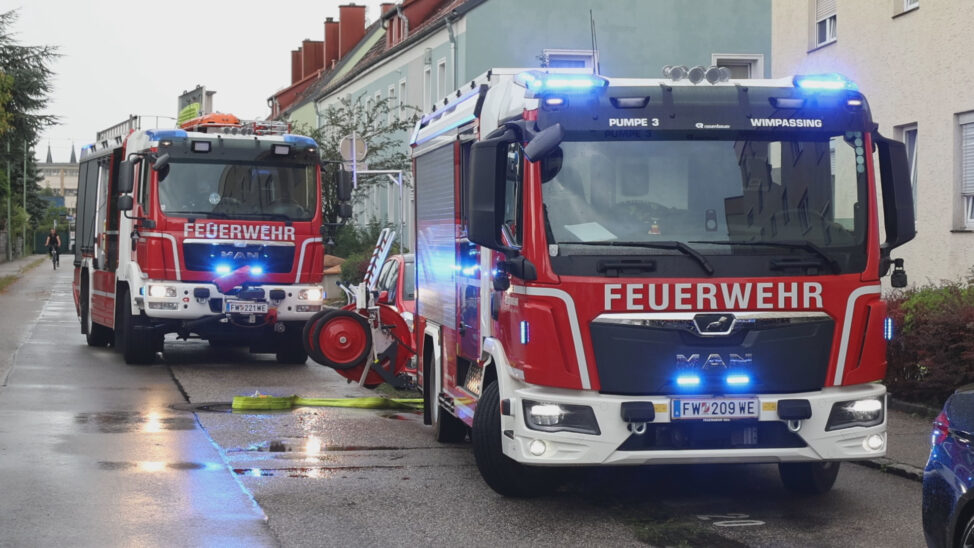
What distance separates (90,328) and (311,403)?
853 cm

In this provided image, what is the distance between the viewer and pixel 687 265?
7.86 m

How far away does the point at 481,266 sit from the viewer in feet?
30.0

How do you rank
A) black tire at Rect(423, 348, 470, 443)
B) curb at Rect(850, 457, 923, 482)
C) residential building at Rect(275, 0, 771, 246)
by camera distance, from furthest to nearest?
residential building at Rect(275, 0, 771, 246) < black tire at Rect(423, 348, 470, 443) < curb at Rect(850, 457, 923, 482)

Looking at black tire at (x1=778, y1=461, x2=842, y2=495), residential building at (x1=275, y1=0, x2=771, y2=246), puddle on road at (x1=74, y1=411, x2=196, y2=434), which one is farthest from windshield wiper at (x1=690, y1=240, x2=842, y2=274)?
residential building at (x1=275, y1=0, x2=771, y2=246)

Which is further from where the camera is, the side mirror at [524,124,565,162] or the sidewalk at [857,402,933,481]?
the sidewalk at [857,402,933,481]

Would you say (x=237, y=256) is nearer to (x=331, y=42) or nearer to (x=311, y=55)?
(x=331, y=42)

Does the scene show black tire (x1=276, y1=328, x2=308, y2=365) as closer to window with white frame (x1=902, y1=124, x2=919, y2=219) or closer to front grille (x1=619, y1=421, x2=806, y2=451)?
window with white frame (x1=902, y1=124, x2=919, y2=219)

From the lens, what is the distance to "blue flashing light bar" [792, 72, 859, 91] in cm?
828

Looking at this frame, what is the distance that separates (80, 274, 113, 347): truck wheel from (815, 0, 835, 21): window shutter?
1177 centimetres

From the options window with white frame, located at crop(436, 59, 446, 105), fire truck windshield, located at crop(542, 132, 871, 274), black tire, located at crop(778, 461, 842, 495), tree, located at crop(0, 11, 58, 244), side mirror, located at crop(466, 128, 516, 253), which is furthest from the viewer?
tree, located at crop(0, 11, 58, 244)

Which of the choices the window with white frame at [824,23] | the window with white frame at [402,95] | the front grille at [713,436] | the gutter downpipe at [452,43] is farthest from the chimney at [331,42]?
the front grille at [713,436]

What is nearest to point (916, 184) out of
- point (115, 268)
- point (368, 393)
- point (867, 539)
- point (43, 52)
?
point (368, 393)

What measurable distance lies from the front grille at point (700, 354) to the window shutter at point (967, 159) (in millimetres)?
10439

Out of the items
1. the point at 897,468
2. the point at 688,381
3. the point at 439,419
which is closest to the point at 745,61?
the point at 439,419
